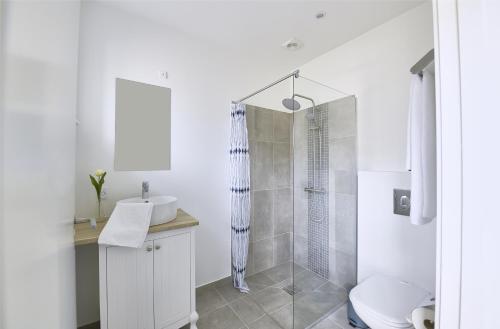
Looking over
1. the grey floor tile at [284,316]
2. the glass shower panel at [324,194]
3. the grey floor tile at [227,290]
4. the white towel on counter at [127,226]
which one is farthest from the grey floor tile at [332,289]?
the white towel on counter at [127,226]

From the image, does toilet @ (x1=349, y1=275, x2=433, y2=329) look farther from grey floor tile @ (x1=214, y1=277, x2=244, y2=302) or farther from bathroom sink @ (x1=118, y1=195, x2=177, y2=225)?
bathroom sink @ (x1=118, y1=195, x2=177, y2=225)

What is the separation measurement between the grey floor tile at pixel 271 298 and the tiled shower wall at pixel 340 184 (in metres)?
0.35

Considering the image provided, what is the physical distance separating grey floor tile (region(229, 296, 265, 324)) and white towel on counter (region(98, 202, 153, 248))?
1.07 m

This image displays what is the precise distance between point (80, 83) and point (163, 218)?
1120mm

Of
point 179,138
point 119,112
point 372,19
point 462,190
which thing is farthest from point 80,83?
point 372,19

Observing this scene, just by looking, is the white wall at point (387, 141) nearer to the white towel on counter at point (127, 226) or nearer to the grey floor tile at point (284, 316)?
the grey floor tile at point (284, 316)

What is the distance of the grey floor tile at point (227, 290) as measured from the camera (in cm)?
182

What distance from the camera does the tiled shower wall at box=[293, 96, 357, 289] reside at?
5.88ft

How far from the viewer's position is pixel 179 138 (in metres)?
1.75

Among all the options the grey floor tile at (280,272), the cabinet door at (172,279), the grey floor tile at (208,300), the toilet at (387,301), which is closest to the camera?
the toilet at (387,301)

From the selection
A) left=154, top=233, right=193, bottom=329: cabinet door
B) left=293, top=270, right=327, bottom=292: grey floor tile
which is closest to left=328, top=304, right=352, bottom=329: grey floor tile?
left=293, top=270, right=327, bottom=292: grey floor tile

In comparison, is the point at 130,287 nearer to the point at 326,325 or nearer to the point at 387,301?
the point at 326,325

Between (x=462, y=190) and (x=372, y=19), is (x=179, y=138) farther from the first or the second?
(x=372, y=19)

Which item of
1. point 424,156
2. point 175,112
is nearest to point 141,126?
point 175,112
